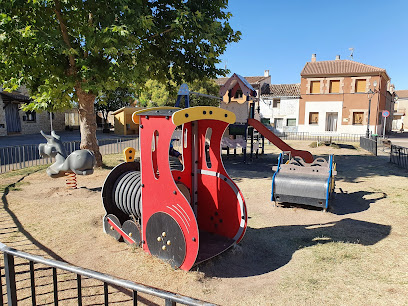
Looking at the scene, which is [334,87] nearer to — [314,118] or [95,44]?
[314,118]

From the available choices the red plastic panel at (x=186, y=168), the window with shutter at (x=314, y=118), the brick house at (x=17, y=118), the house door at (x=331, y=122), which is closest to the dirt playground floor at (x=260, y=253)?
the red plastic panel at (x=186, y=168)

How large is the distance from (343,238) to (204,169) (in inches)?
114

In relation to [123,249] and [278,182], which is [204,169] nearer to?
[123,249]

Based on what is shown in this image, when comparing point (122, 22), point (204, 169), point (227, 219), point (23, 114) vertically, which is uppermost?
point (122, 22)

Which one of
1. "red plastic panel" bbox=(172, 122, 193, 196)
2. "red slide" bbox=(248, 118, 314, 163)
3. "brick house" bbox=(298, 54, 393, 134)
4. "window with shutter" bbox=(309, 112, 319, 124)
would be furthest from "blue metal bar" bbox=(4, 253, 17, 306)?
"window with shutter" bbox=(309, 112, 319, 124)

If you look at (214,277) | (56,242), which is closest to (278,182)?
(214,277)

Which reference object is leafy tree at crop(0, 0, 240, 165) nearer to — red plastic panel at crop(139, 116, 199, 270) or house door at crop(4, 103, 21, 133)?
red plastic panel at crop(139, 116, 199, 270)

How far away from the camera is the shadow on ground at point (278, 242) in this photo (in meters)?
4.28

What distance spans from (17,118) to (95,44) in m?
25.2

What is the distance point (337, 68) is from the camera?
32.6 m

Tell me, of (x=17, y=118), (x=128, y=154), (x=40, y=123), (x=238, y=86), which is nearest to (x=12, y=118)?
(x=17, y=118)

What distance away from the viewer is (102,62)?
9992mm

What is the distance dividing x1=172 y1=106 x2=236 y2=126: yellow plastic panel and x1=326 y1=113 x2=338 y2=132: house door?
1246 inches

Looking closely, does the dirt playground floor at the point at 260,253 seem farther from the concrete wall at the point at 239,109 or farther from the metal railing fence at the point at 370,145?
the metal railing fence at the point at 370,145
